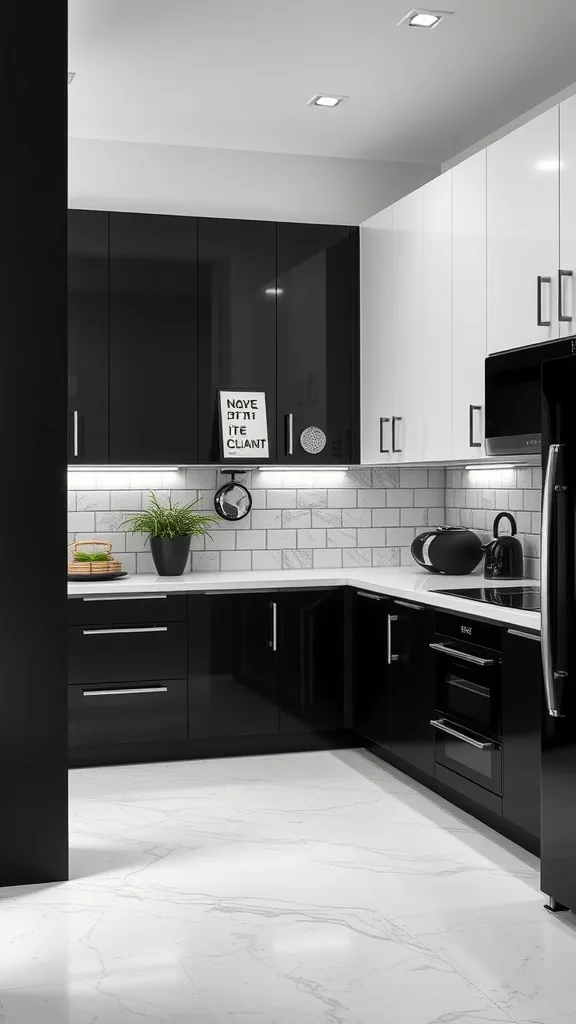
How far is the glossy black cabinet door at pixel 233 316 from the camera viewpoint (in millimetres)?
4816

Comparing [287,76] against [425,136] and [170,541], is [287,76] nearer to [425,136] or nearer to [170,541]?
[425,136]

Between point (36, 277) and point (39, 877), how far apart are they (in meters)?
1.87

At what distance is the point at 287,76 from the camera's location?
4.16 meters

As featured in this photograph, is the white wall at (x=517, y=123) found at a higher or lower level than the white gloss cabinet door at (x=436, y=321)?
higher

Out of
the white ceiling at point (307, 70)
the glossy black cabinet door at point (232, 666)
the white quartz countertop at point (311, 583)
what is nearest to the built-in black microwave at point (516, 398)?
the white quartz countertop at point (311, 583)

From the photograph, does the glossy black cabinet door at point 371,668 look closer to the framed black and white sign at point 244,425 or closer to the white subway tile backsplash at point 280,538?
the white subway tile backsplash at point 280,538

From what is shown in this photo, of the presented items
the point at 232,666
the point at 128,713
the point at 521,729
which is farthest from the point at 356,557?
the point at 521,729

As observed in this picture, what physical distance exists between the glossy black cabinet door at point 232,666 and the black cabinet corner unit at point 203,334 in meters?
0.75

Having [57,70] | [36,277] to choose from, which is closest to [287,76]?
[57,70]

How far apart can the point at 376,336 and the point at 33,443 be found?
7.48ft

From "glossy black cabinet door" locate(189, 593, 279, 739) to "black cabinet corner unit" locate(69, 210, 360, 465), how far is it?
0.75 meters

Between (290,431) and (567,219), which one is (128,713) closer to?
(290,431)

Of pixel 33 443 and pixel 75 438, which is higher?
pixel 75 438

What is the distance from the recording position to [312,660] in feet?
15.5
